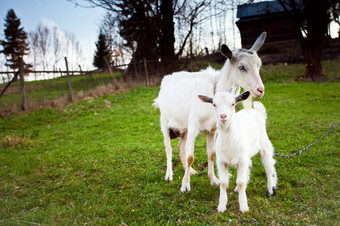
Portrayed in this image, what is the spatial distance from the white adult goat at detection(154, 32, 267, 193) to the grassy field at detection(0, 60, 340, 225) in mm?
585

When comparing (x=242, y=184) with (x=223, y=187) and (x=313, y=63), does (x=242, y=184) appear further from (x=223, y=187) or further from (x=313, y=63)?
(x=313, y=63)

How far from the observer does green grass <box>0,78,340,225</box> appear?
3.16m

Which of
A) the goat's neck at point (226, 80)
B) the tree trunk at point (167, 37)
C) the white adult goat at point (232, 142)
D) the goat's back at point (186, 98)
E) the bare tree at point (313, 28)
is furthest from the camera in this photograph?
the tree trunk at point (167, 37)

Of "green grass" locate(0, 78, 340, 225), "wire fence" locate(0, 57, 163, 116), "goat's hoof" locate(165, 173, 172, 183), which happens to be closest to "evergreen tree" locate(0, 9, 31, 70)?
"wire fence" locate(0, 57, 163, 116)

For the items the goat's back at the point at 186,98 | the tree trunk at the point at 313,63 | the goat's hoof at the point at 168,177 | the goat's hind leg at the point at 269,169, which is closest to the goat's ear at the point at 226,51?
the goat's back at the point at 186,98

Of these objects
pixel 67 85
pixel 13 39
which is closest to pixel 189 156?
pixel 67 85

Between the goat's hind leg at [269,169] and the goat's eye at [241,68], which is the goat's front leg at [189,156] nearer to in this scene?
the goat's hind leg at [269,169]

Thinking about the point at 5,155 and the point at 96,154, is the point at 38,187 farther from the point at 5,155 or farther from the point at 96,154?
the point at 5,155

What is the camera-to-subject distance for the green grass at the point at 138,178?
3.16m

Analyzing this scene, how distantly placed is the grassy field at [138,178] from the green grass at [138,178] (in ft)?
0.05

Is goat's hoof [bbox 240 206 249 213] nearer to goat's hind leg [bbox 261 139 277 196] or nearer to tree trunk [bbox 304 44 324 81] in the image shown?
goat's hind leg [bbox 261 139 277 196]

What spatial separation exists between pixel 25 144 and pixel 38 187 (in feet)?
10.7

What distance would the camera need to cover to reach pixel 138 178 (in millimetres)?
4559

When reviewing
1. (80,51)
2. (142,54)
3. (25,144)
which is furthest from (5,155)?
(80,51)
